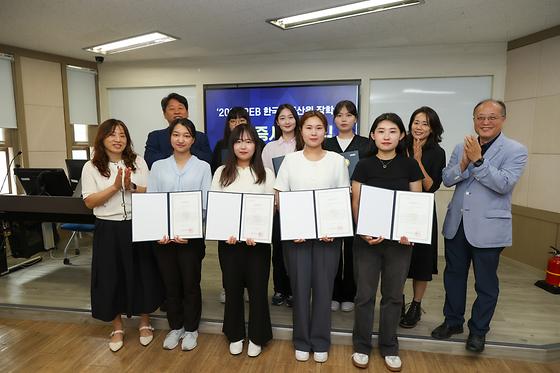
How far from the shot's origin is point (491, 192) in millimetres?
2135

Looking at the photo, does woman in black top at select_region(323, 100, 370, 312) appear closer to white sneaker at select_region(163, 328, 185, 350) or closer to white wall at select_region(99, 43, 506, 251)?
white sneaker at select_region(163, 328, 185, 350)

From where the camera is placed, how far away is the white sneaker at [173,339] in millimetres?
2434

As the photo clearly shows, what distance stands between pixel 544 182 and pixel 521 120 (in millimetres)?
778

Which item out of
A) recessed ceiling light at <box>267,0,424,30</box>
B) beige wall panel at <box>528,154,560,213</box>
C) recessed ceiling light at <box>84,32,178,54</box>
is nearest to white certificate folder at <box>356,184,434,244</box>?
recessed ceiling light at <box>267,0,424,30</box>

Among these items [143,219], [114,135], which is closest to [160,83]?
[114,135]

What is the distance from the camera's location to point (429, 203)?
195 centimetres

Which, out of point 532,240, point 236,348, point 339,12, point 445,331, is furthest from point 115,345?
point 532,240

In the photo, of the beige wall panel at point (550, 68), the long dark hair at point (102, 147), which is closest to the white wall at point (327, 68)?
the beige wall panel at point (550, 68)

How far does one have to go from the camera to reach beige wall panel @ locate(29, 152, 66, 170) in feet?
15.6

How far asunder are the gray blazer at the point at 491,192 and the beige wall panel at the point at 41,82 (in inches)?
207

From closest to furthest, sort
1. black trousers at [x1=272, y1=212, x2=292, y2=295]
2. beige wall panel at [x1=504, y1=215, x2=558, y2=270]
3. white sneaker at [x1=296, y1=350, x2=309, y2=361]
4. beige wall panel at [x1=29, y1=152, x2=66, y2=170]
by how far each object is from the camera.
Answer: white sneaker at [x1=296, y1=350, x2=309, y2=361], black trousers at [x1=272, y1=212, x2=292, y2=295], beige wall panel at [x1=504, y1=215, x2=558, y2=270], beige wall panel at [x1=29, y1=152, x2=66, y2=170]

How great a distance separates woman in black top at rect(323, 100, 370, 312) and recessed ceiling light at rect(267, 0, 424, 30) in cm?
118

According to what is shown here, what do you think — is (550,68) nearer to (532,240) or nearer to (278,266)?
(532,240)

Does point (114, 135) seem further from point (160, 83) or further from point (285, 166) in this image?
point (160, 83)
